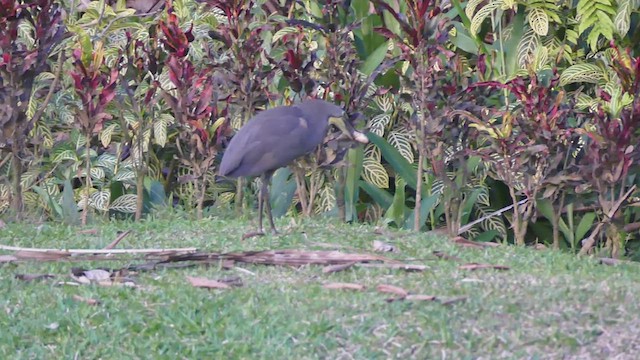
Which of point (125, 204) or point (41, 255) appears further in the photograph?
point (125, 204)

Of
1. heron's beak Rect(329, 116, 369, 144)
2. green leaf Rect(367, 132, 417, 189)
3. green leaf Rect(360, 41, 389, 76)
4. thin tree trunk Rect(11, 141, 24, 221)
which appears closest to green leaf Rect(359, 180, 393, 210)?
green leaf Rect(367, 132, 417, 189)

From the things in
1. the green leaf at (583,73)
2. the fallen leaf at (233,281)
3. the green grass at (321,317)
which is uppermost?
the green leaf at (583,73)

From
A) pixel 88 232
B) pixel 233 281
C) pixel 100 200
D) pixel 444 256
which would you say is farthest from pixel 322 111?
pixel 100 200

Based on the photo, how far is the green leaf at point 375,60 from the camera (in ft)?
26.9

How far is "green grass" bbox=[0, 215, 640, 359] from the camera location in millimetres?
4387

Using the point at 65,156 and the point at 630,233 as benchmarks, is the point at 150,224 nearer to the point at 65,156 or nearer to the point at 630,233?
the point at 65,156

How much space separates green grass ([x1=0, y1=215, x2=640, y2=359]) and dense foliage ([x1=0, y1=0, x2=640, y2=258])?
64.7 inches

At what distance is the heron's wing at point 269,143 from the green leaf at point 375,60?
75.7 inches

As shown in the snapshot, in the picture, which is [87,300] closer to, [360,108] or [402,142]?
[360,108]

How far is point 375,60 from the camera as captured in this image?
324 inches

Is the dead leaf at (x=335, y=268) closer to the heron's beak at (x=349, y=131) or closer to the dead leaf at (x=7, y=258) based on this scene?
the heron's beak at (x=349, y=131)

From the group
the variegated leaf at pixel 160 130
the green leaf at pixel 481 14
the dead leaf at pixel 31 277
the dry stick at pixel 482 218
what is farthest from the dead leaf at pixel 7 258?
the green leaf at pixel 481 14

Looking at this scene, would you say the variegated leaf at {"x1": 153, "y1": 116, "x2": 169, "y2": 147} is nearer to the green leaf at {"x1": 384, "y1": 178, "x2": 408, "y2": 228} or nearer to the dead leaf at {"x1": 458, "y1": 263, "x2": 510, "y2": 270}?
the green leaf at {"x1": 384, "y1": 178, "x2": 408, "y2": 228}

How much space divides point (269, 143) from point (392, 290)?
61.8 inches
